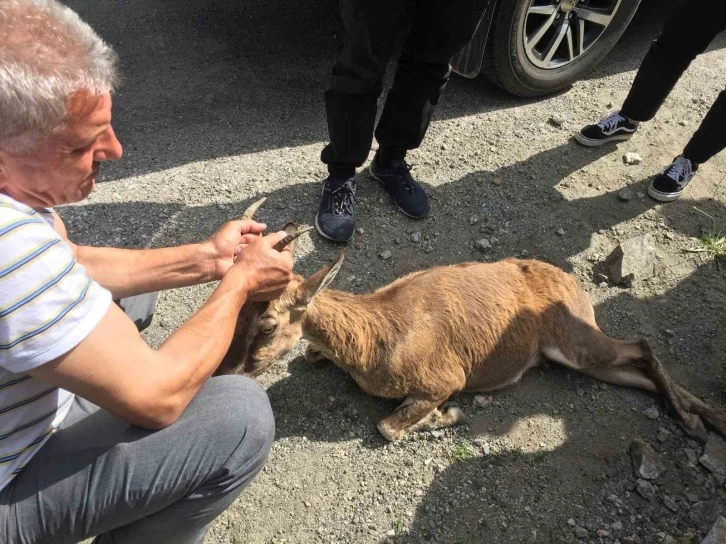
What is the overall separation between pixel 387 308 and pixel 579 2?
3.73 metres

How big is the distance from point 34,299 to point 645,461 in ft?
10.3

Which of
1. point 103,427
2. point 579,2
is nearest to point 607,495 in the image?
point 103,427

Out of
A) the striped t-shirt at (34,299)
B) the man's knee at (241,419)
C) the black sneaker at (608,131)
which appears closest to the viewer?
the striped t-shirt at (34,299)

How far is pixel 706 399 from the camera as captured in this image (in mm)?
3602

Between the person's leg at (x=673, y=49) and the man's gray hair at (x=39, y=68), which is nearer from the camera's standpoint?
the man's gray hair at (x=39, y=68)

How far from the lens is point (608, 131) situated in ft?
16.7

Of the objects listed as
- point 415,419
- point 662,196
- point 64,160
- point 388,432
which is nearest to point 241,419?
point 64,160

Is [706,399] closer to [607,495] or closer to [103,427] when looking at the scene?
[607,495]

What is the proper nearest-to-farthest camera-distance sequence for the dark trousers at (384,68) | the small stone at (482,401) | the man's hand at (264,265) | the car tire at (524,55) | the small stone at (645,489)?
1. the man's hand at (264,265)
2. the small stone at (645,489)
3. the dark trousers at (384,68)
4. the small stone at (482,401)
5. the car tire at (524,55)

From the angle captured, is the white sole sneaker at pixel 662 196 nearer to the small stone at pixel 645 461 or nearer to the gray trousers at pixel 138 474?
the small stone at pixel 645 461

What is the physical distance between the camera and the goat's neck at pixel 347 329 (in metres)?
3.29

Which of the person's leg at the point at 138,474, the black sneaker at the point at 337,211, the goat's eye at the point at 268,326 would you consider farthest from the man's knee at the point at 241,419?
the black sneaker at the point at 337,211

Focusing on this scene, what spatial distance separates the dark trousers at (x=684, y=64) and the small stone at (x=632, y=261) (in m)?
0.99

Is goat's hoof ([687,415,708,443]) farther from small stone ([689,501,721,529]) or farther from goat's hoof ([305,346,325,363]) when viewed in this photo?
goat's hoof ([305,346,325,363])
